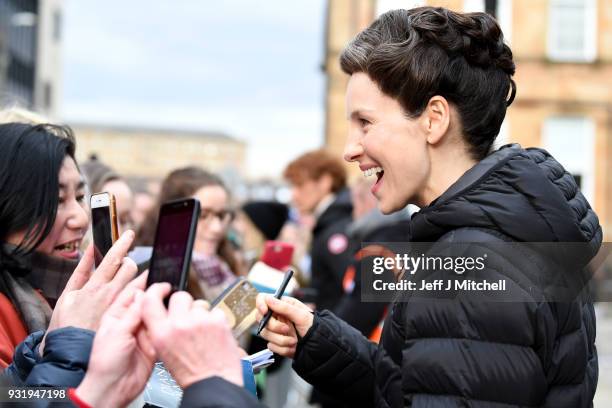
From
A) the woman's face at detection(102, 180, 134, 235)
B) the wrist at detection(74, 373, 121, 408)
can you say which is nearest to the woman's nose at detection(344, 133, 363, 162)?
the wrist at detection(74, 373, 121, 408)

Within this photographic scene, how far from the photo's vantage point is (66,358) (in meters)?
1.96

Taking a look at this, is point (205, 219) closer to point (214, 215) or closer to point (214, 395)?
point (214, 215)

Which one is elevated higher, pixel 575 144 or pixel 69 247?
pixel 69 247

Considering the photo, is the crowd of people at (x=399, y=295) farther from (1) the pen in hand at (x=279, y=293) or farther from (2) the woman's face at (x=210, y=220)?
(2) the woman's face at (x=210, y=220)

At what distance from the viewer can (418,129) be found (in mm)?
2359

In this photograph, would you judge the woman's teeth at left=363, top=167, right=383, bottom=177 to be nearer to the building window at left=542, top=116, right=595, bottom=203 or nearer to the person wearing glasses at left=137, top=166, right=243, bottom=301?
the person wearing glasses at left=137, top=166, right=243, bottom=301

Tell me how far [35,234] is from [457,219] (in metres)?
1.32

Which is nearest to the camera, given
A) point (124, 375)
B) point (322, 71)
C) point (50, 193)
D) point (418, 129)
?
point (124, 375)

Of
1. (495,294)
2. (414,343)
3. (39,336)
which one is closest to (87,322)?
(39,336)

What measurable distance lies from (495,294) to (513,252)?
4.9 inches

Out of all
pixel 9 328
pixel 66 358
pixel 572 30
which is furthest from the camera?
pixel 572 30

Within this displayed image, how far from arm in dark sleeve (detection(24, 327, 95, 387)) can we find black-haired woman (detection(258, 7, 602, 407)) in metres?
0.68

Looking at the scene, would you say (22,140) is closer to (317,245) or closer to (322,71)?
(317,245)

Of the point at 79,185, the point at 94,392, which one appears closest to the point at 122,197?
the point at 79,185
